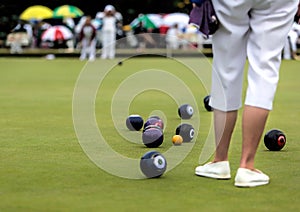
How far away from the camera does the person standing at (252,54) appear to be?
6031mm

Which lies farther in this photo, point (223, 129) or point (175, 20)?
point (175, 20)

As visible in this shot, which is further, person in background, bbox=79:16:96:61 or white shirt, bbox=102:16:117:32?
person in background, bbox=79:16:96:61

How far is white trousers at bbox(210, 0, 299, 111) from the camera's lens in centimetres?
603

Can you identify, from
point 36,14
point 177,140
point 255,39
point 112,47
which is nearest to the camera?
point 255,39

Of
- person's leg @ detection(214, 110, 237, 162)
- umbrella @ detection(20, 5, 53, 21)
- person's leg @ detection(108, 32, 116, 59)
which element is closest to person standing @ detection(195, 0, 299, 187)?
person's leg @ detection(214, 110, 237, 162)

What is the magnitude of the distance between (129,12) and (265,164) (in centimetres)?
4947

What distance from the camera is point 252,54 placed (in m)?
6.12

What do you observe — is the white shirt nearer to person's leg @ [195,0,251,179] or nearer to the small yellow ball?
the small yellow ball

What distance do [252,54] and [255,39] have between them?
109 mm

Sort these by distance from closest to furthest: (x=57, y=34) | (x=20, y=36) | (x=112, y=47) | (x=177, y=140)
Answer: (x=177, y=140) → (x=112, y=47) → (x=20, y=36) → (x=57, y=34)

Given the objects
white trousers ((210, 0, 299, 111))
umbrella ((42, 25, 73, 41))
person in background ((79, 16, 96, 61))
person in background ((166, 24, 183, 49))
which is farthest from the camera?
umbrella ((42, 25, 73, 41))

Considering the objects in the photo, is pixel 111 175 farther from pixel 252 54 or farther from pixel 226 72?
pixel 252 54

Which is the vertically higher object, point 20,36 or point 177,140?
point 177,140

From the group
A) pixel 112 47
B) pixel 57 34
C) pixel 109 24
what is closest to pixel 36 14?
pixel 57 34
